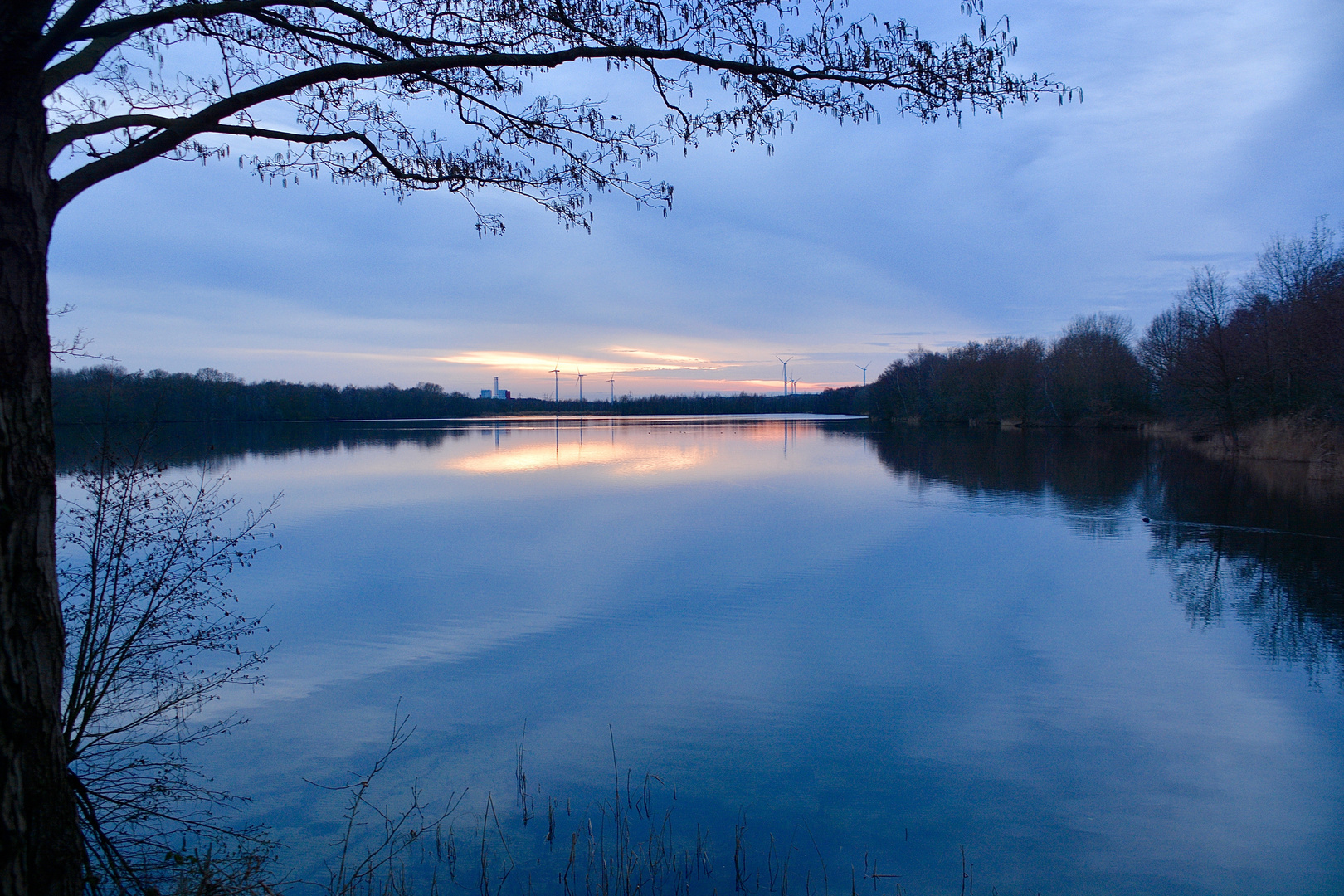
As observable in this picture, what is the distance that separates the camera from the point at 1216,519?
14.6m

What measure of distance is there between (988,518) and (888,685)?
9.84m

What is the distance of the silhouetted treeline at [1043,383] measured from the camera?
166 ft

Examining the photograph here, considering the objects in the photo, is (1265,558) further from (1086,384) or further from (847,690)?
(1086,384)

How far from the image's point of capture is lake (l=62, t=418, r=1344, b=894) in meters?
4.34

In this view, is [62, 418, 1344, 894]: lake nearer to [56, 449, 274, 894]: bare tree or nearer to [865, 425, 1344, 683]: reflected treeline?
[865, 425, 1344, 683]: reflected treeline

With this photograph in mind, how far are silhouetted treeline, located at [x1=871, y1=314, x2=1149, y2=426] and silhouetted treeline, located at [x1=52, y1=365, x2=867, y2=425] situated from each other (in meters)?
29.9

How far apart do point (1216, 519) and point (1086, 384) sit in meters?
41.6

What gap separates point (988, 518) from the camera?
15.3 metres

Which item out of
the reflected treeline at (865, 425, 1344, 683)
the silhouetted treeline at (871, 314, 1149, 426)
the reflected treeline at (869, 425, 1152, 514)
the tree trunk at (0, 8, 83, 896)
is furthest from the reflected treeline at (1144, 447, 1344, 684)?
the silhouetted treeline at (871, 314, 1149, 426)

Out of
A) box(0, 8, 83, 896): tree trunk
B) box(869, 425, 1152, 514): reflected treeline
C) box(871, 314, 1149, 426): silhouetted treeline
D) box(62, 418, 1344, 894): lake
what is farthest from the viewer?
box(871, 314, 1149, 426): silhouetted treeline

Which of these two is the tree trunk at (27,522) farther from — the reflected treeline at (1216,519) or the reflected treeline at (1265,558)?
the reflected treeline at (1216,519)

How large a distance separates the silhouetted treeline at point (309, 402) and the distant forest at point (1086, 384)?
0.18 ft

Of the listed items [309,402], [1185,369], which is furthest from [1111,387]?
[309,402]

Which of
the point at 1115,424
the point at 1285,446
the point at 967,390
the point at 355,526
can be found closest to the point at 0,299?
the point at 355,526
